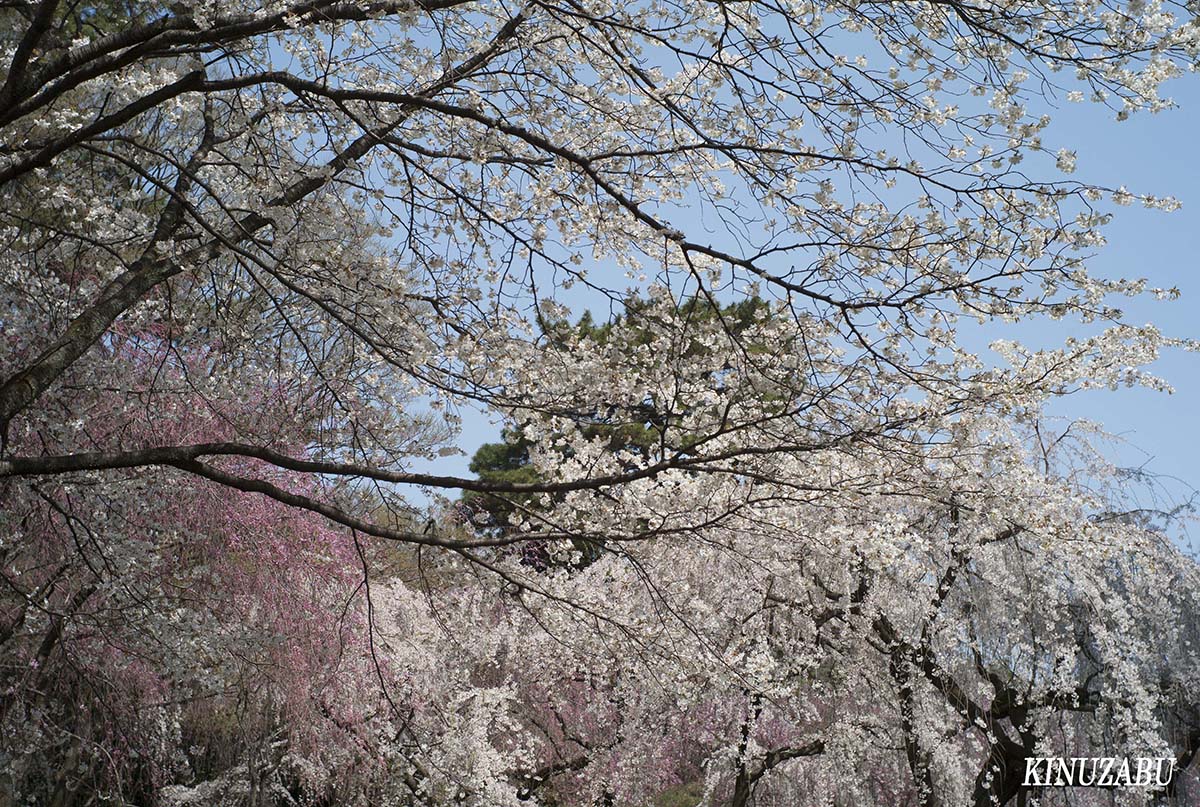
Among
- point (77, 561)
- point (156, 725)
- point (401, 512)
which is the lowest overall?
point (156, 725)

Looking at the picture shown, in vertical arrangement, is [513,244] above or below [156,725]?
above

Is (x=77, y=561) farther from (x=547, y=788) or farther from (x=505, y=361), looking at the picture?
(x=547, y=788)

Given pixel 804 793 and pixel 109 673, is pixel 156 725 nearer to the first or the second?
pixel 109 673

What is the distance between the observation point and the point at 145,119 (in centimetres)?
646

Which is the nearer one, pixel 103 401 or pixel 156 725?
pixel 103 401

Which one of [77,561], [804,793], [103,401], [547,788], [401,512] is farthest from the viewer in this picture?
[547,788]

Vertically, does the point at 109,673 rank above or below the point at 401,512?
below

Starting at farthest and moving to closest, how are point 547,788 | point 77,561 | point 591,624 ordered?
point 547,788 < point 77,561 < point 591,624

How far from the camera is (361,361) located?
508cm

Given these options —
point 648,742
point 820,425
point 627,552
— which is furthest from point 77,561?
point 648,742

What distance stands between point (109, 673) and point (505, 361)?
13.0 ft

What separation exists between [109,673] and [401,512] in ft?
9.02

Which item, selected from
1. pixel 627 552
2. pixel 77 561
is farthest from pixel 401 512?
pixel 77 561

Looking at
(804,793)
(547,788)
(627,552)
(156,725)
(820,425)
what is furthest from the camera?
(547,788)
